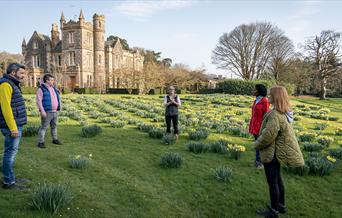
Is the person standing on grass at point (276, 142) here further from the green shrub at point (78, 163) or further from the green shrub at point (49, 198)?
the green shrub at point (78, 163)

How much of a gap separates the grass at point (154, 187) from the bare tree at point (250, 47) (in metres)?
46.4

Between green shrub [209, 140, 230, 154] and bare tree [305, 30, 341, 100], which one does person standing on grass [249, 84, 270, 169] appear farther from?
bare tree [305, 30, 341, 100]

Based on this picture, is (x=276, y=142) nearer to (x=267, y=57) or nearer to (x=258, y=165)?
(x=258, y=165)

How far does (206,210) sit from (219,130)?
6.27 meters

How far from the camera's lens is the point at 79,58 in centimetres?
4859

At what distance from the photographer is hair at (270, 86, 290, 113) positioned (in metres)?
3.99

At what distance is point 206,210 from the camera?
14.8ft

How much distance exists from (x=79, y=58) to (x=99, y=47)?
5.27m

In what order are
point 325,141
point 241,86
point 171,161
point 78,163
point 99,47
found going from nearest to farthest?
1. point 78,163
2. point 171,161
3. point 325,141
4. point 241,86
5. point 99,47

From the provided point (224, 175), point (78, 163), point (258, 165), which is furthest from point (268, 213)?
point (78, 163)

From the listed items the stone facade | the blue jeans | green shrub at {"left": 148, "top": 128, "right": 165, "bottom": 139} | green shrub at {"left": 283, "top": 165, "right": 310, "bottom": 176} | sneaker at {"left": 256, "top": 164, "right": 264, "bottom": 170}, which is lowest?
sneaker at {"left": 256, "top": 164, "right": 264, "bottom": 170}

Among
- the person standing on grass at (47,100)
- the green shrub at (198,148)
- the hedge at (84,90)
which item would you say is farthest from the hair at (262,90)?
the hedge at (84,90)

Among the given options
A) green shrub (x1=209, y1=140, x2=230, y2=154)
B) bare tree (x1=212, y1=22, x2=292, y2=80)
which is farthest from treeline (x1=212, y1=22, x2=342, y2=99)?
green shrub (x1=209, y1=140, x2=230, y2=154)

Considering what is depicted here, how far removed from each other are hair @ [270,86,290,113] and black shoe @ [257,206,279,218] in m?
1.61
